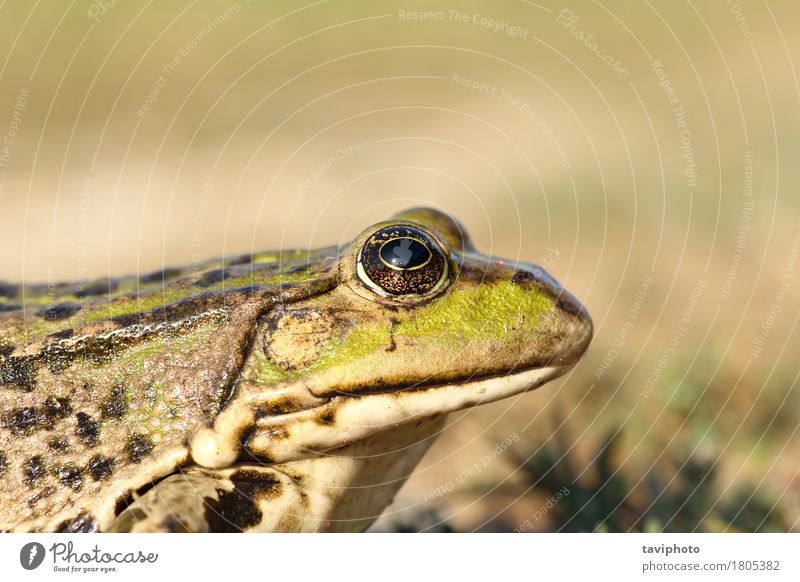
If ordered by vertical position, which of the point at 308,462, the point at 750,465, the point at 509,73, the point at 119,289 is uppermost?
the point at 509,73

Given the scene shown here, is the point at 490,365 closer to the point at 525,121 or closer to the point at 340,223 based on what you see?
the point at 340,223

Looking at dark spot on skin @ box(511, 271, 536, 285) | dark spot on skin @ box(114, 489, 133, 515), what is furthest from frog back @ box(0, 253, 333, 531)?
dark spot on skin @ box(511, 271, 536, 285)

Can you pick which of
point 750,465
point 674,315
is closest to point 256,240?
point 674,315

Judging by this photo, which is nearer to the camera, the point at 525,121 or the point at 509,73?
the point at 525,121

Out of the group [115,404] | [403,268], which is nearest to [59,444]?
[115,404]

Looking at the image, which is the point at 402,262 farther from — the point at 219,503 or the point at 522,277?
the point at 219,503

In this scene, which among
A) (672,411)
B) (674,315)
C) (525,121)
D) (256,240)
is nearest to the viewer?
(672,411)
